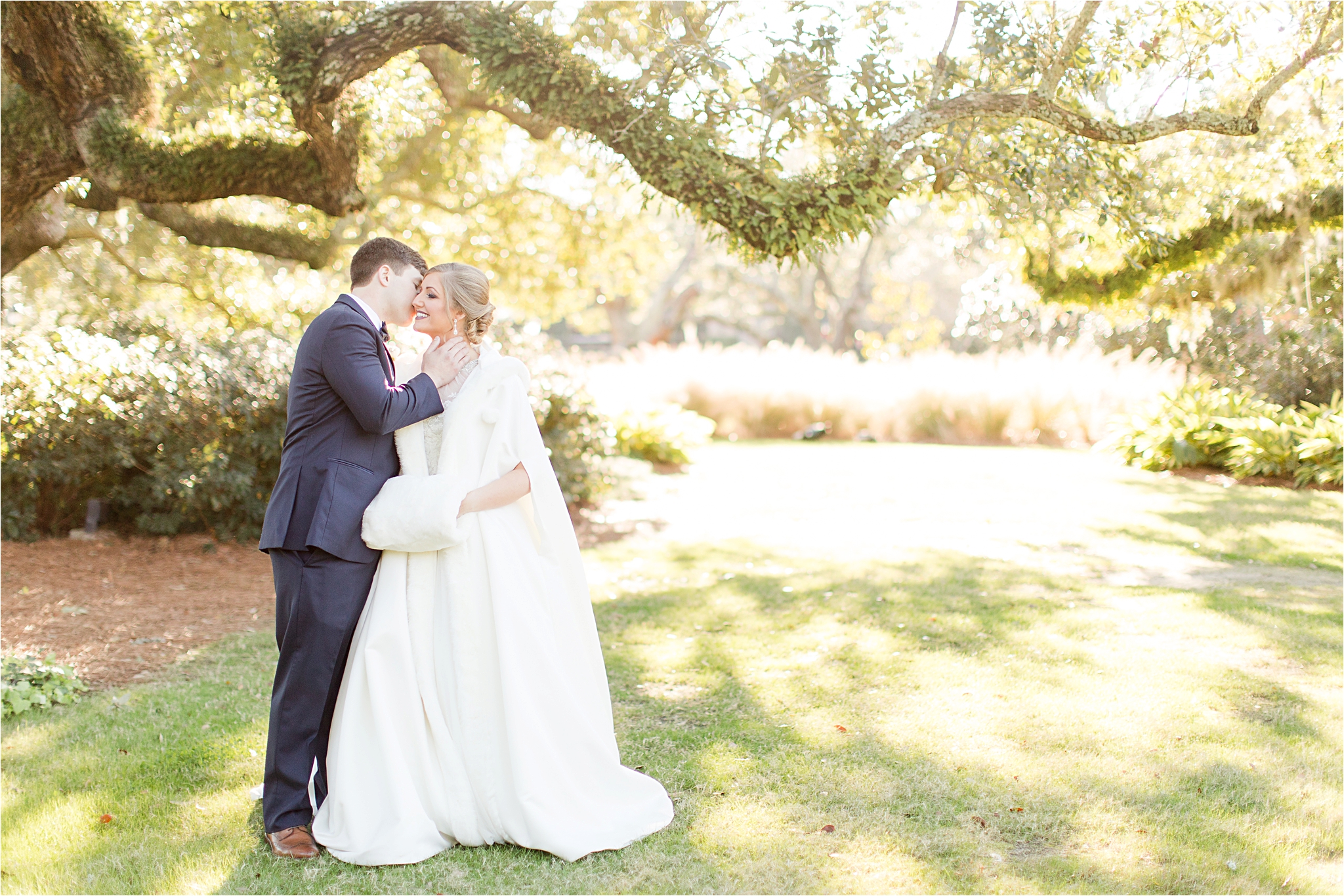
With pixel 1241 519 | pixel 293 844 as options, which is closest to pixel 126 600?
pixel 293 844

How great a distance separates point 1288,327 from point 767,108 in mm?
13344

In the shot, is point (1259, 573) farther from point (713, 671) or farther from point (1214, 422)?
point (1214, 422)

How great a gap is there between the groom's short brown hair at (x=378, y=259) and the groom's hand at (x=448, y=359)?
303 millimetres

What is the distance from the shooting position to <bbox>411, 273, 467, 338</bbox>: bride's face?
322 cm

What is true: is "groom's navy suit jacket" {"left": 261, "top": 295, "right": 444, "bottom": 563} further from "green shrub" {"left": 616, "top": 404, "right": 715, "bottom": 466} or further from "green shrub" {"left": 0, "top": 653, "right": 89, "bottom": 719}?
"green shrub" {"left": 616, "top": 404, "right": 715, "bottom": 466}

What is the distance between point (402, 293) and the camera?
323 centimetres

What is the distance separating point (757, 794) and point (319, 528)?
1.91 metres

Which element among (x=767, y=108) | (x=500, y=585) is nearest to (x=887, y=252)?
(x=767, y=108)

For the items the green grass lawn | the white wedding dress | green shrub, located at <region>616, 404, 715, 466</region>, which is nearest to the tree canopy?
the green grass lawn

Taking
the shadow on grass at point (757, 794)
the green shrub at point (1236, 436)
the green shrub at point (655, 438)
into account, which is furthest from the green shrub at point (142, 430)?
the green shrub at point (1236, 436)

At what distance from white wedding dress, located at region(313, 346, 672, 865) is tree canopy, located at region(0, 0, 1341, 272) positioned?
284 centimetres

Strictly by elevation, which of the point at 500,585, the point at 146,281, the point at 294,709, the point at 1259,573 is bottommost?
the point at 1259,573

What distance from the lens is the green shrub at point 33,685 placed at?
14.2 feet

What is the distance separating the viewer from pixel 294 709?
3.08 m
